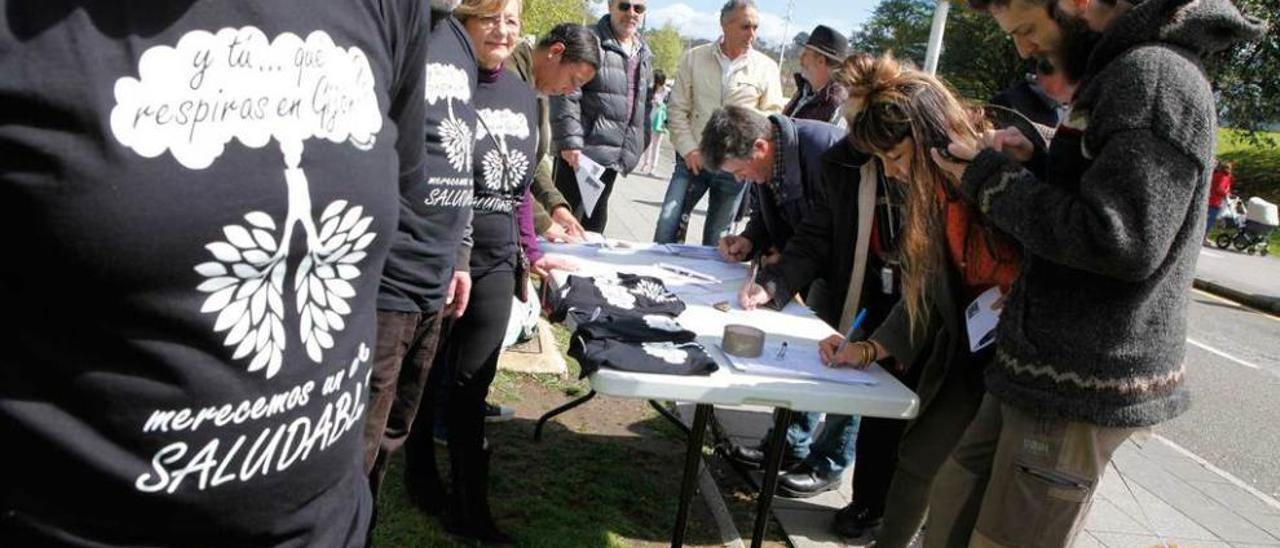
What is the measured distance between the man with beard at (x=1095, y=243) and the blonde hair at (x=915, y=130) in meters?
0.29

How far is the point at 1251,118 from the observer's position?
17.8 metres

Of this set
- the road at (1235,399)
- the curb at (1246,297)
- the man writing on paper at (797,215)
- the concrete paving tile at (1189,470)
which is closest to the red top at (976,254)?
the man writing on paper at (797,215)

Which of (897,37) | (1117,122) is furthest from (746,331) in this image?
(897,37)

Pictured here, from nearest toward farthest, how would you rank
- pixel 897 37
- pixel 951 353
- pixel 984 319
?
pixel 984 319 < pixel 951 353 < pixel 897 37

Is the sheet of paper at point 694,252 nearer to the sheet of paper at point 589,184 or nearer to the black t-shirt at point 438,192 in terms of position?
the sheet of paper at point 589,184

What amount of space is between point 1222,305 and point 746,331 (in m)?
9.75

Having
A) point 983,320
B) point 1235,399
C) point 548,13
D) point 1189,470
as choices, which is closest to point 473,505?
point 983,320

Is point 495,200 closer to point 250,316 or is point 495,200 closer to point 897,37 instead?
point 250,316

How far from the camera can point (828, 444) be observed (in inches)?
129

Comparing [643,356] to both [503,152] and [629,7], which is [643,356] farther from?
[629,7]

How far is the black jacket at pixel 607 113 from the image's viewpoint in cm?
494

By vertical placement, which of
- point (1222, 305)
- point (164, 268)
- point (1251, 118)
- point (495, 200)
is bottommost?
point (1222, 305)

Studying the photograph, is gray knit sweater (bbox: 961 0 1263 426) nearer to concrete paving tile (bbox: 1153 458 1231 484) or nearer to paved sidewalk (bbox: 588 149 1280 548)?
paved sidewalk (bbox: 588 149 1280 548)

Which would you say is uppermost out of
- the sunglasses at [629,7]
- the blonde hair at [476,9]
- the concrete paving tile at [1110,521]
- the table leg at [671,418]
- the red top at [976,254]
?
the sunglasses at [629,7]
